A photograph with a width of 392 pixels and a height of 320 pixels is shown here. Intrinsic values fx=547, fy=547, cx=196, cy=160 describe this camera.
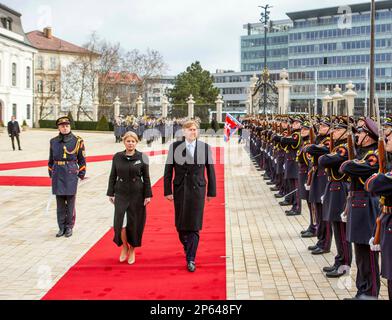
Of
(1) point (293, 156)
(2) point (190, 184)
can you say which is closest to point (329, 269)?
(2) point (190, 184)

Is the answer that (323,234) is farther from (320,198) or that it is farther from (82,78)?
(82,78)

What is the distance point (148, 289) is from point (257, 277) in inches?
55.9

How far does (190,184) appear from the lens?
709 cm

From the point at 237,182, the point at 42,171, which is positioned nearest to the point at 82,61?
the point at 42,171

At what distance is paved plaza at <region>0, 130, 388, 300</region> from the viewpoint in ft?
20.9

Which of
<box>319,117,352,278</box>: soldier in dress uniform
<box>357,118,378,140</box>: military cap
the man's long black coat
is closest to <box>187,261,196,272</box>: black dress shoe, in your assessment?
the man's long black coat

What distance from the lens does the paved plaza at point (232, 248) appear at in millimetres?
6367

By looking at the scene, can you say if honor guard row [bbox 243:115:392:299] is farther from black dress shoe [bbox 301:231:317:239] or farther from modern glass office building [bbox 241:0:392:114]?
modern glass office building [bbox 241:0:392:114]

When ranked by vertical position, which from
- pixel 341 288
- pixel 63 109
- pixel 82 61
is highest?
pixel 82 61

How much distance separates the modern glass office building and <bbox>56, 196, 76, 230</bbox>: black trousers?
265 feet

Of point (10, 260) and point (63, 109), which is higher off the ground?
point (63, 109)

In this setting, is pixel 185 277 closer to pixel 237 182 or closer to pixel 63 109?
pixel 237 182

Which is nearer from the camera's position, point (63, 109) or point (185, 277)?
point (185, 277)
